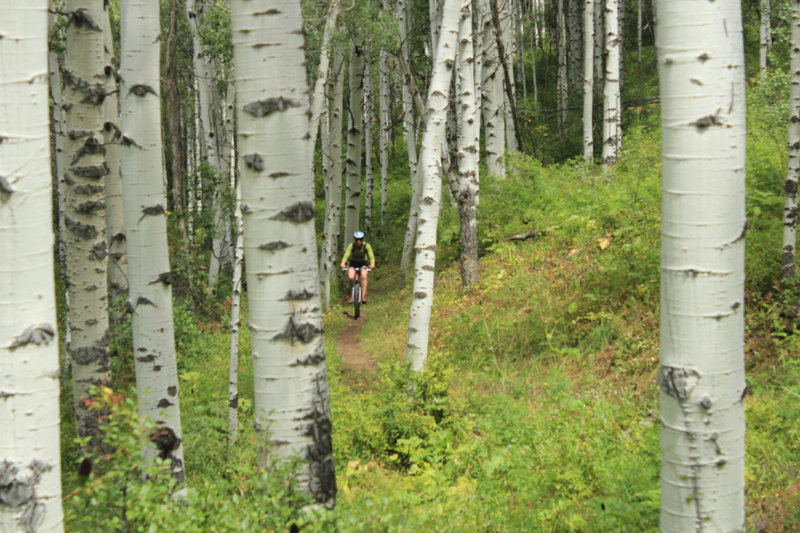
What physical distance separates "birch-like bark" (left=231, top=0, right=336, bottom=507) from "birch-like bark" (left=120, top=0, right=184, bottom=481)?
144 centimetres

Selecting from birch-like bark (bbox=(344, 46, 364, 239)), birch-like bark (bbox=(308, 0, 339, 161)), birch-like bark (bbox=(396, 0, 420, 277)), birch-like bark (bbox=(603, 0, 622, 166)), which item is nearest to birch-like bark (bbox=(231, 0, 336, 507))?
birch-like bark (bbox=(308, 0, 339, 161))

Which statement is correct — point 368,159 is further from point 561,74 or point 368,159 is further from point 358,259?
point 561,74

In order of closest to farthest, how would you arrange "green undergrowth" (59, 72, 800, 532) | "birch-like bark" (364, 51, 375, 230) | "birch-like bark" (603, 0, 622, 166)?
"green undergrowth" (59, 72, 800, 532)
"birch-like bark" (603, 0, 622, 166)
"birch-like bark" (364, 51, 375, 230)

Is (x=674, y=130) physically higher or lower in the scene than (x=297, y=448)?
higher

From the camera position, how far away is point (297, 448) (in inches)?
156

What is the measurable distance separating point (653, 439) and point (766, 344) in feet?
12.3

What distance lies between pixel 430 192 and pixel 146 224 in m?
4.34

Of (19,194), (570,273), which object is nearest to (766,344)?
(570,273)

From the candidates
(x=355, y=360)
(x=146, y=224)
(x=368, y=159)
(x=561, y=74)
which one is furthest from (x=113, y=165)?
(x=561, y=74)

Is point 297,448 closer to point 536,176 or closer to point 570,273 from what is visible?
point 570,273

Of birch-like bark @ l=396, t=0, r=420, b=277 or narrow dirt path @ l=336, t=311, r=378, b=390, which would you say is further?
birch-like bark @ l=396, t=0, r=420, b=277

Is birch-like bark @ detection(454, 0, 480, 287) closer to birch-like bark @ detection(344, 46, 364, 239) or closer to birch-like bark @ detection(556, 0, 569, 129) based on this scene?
birch-like bark @ detection(344, 46, 364, 239)

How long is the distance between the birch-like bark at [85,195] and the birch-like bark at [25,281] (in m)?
3.97

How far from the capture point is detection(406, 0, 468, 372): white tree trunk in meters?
8.36
